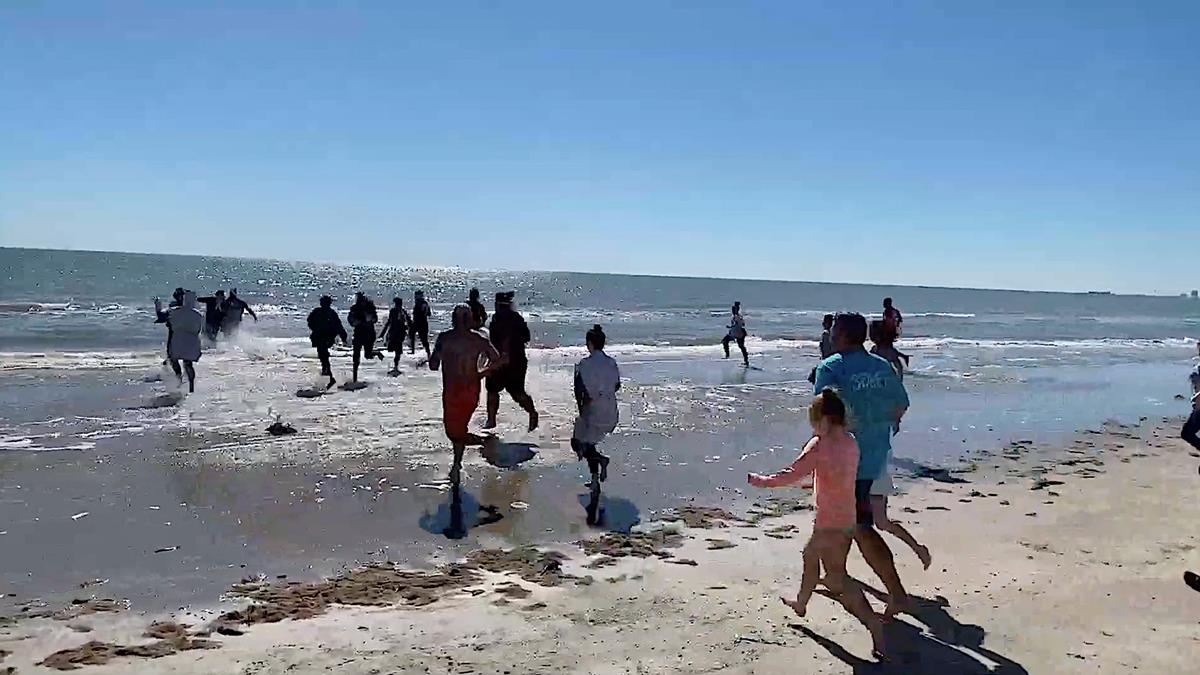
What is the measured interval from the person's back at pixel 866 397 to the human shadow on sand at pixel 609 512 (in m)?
2.84

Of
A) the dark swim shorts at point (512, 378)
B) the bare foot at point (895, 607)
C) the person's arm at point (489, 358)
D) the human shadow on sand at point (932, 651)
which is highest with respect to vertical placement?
the person's arm at point (489, 358)

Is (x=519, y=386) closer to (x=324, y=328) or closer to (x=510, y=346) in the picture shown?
(x=510, y=346)

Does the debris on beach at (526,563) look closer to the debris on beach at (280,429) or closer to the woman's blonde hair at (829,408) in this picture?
the woman's blonde hair at (829,408)

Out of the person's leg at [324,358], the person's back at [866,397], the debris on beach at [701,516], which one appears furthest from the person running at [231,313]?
the person's back at [866,397]

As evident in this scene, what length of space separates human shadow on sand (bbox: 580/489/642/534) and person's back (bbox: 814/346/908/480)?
2.84 m

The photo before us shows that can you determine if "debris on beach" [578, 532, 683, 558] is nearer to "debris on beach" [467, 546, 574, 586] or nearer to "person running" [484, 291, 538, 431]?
"debris on beach" [467, 546, 574, 586]

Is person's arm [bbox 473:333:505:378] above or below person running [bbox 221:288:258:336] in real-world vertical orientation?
above

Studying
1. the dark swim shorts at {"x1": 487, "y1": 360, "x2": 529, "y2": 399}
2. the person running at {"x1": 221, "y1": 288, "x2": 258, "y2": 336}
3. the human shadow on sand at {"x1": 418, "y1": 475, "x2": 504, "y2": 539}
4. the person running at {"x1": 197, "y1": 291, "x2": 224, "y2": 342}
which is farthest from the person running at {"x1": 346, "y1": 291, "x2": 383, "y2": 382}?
the human shadow on sand at {"x1": 418, "y1": 475, "x2": 504, "y2": 539}

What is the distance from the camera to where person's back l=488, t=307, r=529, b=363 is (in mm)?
12382

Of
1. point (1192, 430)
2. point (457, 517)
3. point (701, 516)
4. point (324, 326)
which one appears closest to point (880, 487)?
point (701, 516)

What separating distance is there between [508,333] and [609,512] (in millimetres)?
4229

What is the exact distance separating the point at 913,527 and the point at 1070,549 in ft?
3.91

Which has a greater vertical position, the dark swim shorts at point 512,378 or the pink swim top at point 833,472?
the pink swim top at point 833,472

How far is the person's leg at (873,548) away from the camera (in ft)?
18.3
